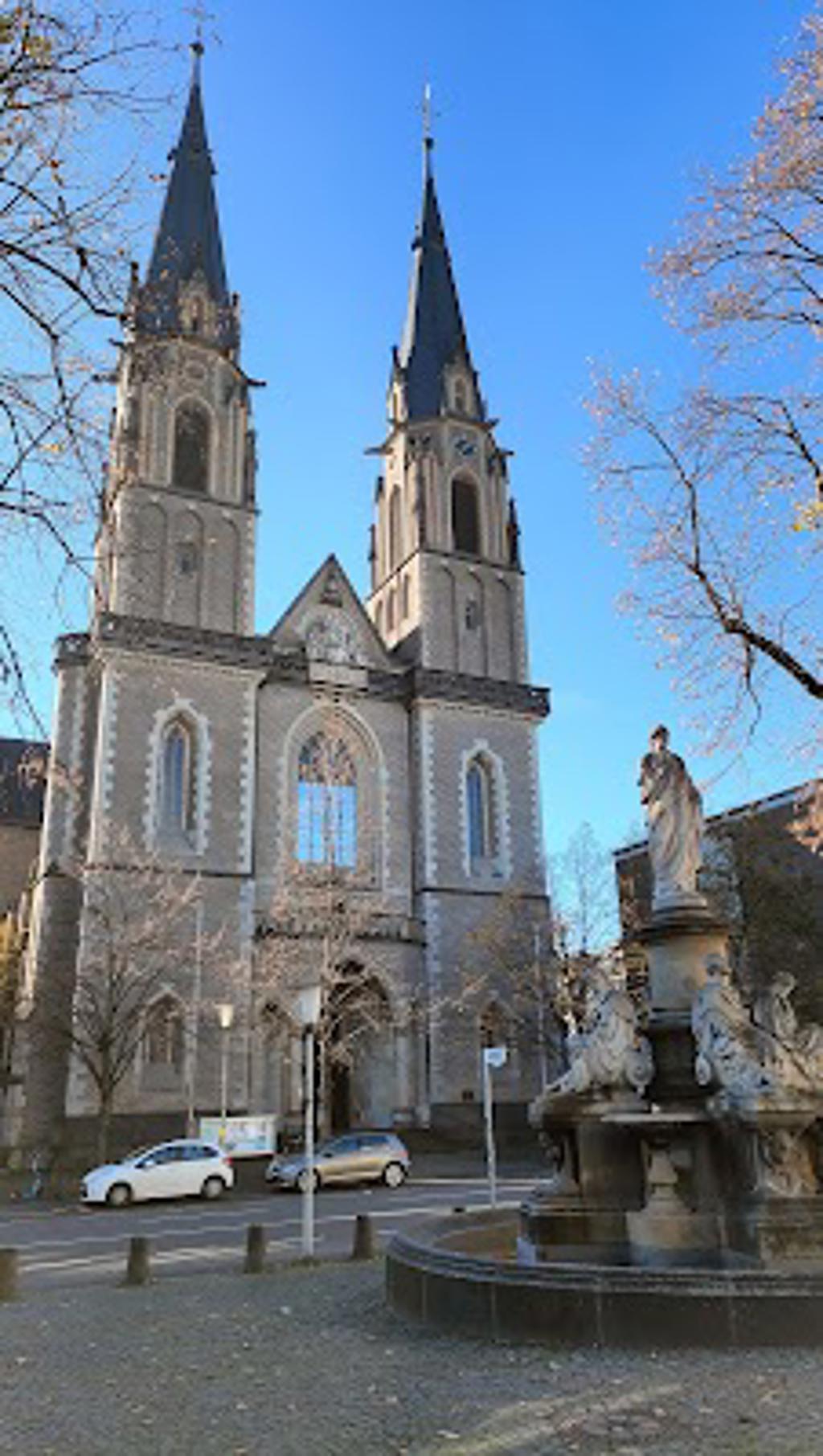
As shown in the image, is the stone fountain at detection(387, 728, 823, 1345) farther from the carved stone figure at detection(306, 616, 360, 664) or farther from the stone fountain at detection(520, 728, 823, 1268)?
the carved stone figure at detection(306, 616, 360, 664)

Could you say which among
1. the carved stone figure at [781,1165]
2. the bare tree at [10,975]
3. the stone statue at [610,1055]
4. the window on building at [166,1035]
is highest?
the bare tree at [10,975]

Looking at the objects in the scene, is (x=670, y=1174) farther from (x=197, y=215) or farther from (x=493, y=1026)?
(x=197, y=215)

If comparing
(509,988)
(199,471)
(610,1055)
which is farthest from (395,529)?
(610,1055)

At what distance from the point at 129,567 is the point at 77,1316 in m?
6.90

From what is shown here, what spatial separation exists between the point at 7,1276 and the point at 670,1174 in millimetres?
6924

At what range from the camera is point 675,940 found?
1009 cm

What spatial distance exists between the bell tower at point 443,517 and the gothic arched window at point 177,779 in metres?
9.97

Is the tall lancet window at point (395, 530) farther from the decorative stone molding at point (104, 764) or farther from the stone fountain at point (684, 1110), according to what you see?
the stone fountain at point (684, 1110)

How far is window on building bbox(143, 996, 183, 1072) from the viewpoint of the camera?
3116cm

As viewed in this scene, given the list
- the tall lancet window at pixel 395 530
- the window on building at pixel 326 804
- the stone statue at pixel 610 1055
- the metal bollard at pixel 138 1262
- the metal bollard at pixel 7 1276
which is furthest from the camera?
the tall lancet window at pixel 395 530

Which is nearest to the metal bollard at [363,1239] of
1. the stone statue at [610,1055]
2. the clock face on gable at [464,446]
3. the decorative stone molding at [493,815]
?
the stone statue at [610,1055]

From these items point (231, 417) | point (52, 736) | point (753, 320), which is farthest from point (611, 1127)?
point (231, 417)

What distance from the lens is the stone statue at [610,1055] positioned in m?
9.48

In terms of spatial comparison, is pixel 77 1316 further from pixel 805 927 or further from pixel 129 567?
pixel 805 927
